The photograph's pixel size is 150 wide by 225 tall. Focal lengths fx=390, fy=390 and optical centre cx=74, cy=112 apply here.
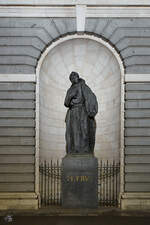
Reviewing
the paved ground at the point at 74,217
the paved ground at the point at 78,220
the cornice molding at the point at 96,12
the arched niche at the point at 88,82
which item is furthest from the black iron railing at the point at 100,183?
the cornice molding at the point at 96,12

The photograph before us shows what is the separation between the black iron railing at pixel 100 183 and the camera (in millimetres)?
12070

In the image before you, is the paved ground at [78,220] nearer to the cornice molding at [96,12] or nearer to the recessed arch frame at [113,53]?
the recessed arch frame at [113,53]

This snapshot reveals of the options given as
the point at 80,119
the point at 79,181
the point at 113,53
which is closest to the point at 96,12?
the point at 113,53

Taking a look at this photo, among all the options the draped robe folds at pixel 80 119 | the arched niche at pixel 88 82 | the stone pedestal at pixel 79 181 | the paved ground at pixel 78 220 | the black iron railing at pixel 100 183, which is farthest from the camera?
the arched niche at pixel 88 82

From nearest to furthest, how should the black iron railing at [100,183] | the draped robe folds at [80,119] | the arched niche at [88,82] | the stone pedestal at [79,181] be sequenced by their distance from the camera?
the stone pedestal at [79,181] < the draped robe folds at [80,119] < the black iron railing at [100,183] < the arched niche at [88,82]

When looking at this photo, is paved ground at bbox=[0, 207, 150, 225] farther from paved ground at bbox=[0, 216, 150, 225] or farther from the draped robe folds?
the draped robe folds

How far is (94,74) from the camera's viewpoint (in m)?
13.2

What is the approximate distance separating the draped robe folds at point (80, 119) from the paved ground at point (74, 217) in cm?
167

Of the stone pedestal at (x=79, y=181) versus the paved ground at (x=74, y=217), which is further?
the stone pedestal at (x=79, y=181)

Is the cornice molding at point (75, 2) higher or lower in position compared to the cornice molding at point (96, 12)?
higher

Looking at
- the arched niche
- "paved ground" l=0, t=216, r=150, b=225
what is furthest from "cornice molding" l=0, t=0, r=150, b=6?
"paved ground" l=0, t=216, r=150, b=225

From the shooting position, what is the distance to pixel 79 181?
1053 centimetres

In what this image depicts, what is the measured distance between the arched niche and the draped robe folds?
1.58 m

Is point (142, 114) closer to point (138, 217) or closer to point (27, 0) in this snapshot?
point (138, 217)
